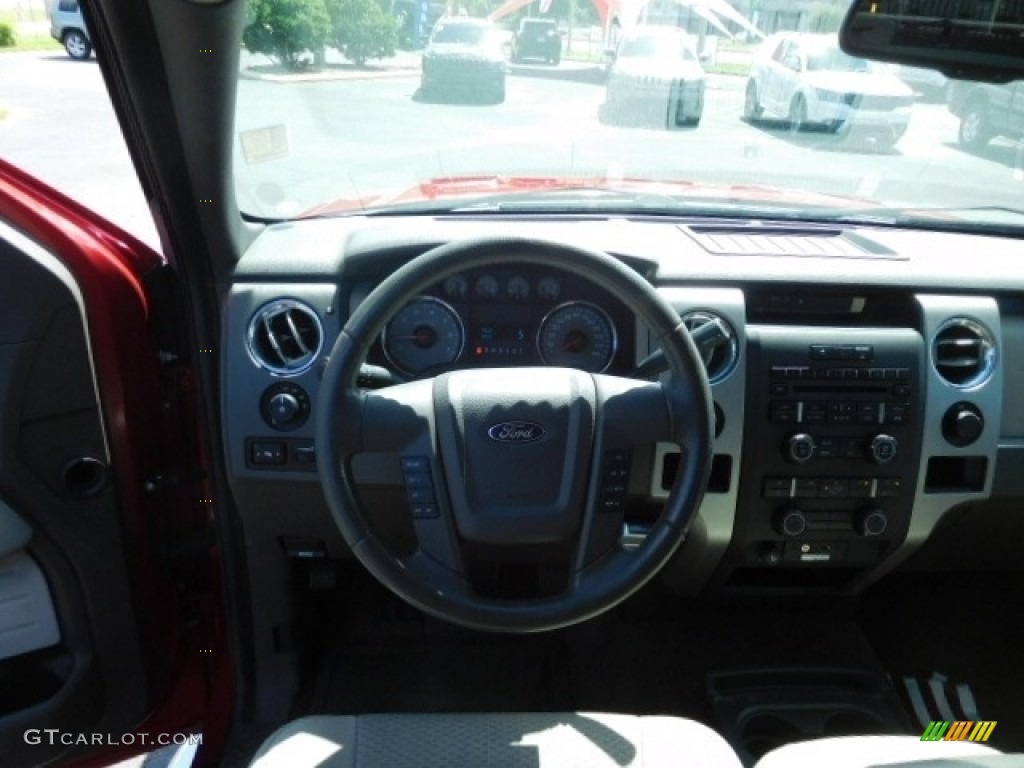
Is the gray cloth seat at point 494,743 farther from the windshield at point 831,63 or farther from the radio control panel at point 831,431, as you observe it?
the windshield at point 831,63

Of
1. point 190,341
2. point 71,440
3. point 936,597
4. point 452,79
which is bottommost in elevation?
point 936,597

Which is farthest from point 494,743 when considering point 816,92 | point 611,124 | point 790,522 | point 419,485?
point 816,92

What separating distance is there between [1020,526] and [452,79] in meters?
1.83

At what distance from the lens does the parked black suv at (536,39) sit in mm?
2420

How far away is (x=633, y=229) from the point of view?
238 cm

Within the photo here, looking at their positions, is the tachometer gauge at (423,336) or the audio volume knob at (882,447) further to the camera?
the audio volume knob at (882,447)

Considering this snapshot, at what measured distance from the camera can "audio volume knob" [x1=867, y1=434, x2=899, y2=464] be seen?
2.24m

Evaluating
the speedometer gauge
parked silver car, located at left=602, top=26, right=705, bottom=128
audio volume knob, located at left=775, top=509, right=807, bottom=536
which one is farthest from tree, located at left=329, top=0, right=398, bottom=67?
audio volume knob, located at left=775, top=509, right=807, bottom=536

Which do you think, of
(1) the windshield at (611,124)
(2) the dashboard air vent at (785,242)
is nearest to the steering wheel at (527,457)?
(2) the dashboard air vent at (785,242)

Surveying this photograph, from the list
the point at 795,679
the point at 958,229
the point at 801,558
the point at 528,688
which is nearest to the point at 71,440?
the point at 528,688

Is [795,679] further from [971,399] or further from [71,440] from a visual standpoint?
[71,440]

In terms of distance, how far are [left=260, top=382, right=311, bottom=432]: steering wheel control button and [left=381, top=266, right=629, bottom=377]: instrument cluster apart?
25 cm

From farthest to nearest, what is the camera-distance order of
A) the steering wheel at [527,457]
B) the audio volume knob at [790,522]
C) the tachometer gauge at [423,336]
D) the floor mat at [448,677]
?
the floor mat at [448,677]
the audio volume knob at [790,522]
the tachometer gauge at [423,336]
the steering wheel at [527,457]

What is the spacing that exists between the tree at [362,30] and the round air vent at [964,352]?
1.45 meters
